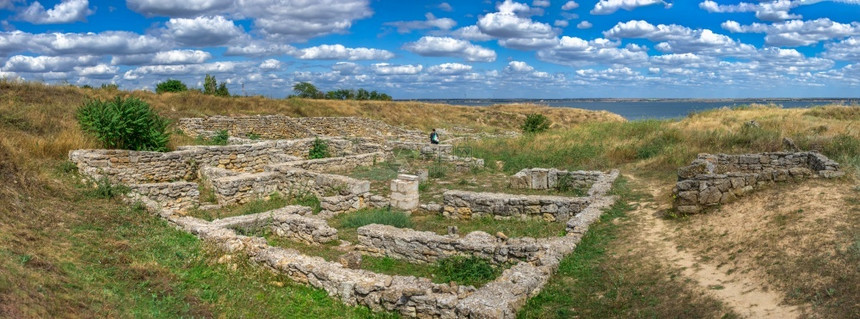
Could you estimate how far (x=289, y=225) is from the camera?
10.7m

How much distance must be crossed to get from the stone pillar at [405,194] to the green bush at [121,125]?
7.95 m

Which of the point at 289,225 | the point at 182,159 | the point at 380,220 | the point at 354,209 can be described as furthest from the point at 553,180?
the point at 182,159

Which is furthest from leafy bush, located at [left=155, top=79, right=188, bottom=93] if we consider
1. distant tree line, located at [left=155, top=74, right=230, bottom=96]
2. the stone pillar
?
the stone pillar

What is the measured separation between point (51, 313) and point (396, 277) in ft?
13.0

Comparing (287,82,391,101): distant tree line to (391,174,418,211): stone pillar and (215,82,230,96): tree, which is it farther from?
(391,174,418,211): stone pillar

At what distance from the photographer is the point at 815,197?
9102 millimetres

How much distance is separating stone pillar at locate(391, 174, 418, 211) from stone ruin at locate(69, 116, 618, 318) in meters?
0.03

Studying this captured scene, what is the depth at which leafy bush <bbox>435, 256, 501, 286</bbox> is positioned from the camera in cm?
809

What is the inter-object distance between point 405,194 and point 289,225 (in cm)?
327

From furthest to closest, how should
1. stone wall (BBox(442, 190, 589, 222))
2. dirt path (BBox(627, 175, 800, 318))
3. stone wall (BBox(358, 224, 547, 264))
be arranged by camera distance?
1. stone wall (BBox(442, 190, 589, 222))
2. stone wall (BBox(358, 224, 547, 264))
3. dirt path (BBox(627, 175, 800, 318))

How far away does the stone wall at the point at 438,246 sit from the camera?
344 inches

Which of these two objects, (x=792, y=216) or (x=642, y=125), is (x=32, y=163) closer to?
(x=792, y=216)

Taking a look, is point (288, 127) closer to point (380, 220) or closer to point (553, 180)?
point (553, 180)

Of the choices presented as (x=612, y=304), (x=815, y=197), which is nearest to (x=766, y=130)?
(x=815, y=197)
